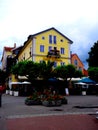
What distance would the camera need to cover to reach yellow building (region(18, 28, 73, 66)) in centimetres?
4866

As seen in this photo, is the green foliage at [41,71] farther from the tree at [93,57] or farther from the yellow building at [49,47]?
the tree at [93,57]

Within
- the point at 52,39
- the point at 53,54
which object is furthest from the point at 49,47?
the point at 52,39

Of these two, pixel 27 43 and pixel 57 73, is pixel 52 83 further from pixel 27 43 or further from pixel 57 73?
pixel 27 43

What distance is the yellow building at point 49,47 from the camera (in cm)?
4866

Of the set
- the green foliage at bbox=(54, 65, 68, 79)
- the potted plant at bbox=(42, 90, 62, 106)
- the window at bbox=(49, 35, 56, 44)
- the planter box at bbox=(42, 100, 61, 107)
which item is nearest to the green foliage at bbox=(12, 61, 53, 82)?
the green foliage at bbox=(54, 65, 68, 79)

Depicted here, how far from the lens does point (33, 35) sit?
48219 mm

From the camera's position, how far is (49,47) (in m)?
50.1

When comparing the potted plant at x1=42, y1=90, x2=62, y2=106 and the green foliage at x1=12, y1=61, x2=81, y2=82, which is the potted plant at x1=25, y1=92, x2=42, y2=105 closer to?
the potted plant at x1=42, y1=90, x2=62, y2=106

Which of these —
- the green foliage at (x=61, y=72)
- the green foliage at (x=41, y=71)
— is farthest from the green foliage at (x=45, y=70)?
the green foliage at (x=61, y=72)

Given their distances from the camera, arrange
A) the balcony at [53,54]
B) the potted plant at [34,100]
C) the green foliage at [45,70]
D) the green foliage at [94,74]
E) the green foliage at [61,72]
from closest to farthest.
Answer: the potted plant at [34,100] < the green foliage at [45,70] < the green foliage at [61,72] < the green foliage at [94,74] < the balcony at [53,54]

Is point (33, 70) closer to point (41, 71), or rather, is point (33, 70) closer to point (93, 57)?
point (41, 71)

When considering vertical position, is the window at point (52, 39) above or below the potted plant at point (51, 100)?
above

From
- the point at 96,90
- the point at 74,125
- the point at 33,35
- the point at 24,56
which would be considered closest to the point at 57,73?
the point at 96,90

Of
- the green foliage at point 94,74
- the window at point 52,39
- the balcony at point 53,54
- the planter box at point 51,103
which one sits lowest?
the planter box at point 51,103
